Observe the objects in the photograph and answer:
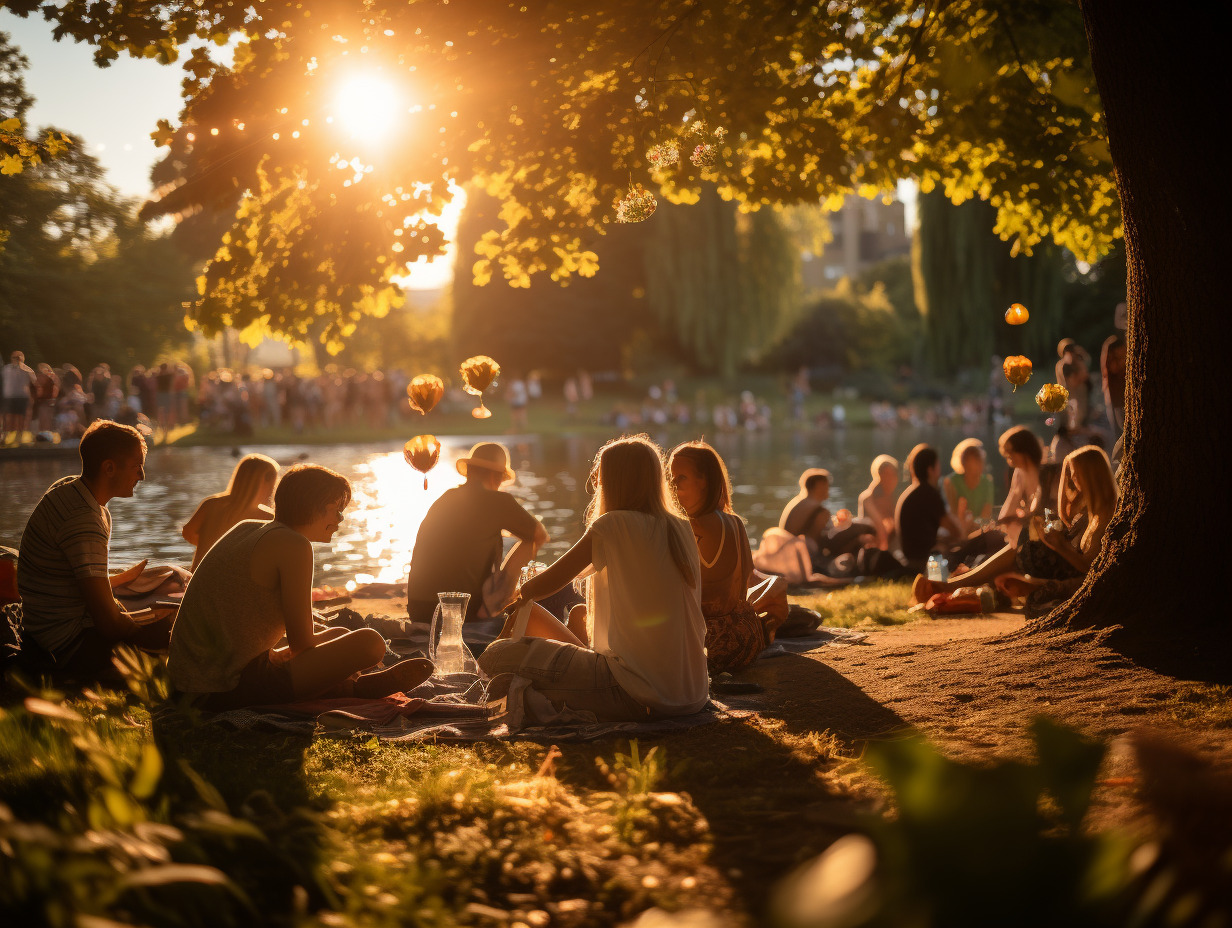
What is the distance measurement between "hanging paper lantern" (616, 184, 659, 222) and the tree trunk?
315 cm

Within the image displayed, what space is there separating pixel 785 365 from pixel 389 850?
194 ft

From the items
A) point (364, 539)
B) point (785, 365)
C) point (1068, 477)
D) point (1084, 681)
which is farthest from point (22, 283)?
point (785, 365)

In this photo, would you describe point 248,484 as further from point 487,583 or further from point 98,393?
point 98,393

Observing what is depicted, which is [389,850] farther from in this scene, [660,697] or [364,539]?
[364,539]

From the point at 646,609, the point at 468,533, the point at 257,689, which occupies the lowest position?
the point at 257,689

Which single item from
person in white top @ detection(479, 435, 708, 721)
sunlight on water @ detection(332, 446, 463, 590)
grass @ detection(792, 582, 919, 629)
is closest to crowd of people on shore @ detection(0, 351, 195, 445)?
sunlight on water @ detection(332, 446, 463, 590)

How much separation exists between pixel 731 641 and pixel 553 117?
378cm

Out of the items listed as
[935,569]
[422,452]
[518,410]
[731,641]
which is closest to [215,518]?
[422,452]

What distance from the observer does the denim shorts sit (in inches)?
201

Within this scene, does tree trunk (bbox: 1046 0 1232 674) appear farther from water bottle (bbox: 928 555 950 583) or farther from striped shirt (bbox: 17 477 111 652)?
striped shirt (bbox: 17 477 111 652)

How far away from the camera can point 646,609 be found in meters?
5.02

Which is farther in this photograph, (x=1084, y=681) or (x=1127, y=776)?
(x=1084, y=681)

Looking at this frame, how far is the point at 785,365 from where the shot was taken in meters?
61.3

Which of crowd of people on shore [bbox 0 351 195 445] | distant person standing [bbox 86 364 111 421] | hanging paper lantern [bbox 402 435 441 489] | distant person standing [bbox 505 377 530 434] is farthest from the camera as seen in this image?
distant person standing [bbox 505 377 530 434]
